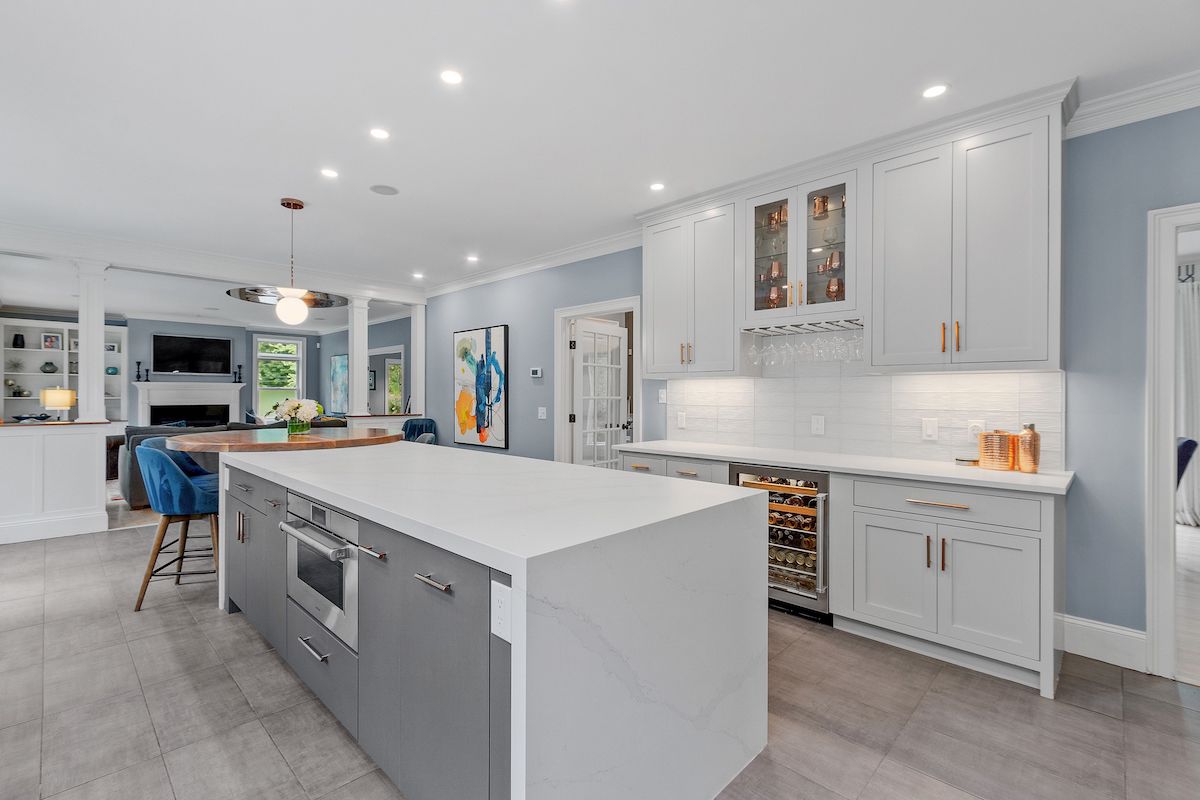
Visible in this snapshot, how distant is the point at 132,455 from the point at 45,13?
14.7 ft

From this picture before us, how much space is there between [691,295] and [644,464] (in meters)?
1.18

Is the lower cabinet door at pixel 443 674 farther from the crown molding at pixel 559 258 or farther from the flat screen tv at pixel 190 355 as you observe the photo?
the flat screen tv at pixel 190 355

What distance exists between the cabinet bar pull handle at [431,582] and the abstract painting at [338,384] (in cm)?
976

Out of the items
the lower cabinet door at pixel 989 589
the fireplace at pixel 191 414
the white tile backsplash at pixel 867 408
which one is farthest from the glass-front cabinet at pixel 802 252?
the fireplace at pixel 191 414

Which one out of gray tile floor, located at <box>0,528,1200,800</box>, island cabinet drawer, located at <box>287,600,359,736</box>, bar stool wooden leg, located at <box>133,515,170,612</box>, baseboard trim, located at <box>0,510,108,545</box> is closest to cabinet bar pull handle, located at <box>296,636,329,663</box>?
island cabinet drawer, located at <box>287,600,359,736</box>

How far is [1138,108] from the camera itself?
8.01 feet

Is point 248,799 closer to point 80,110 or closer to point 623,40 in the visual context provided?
point 623,40

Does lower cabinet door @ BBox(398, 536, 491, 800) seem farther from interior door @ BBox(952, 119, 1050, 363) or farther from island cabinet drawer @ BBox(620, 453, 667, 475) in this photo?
interior door @ BBox(952, 119, 1050, 363)

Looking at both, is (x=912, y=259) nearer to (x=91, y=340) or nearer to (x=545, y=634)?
(x=545, y=634)

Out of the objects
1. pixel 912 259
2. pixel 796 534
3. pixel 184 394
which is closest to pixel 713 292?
pixel 912 259

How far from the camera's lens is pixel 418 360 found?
22.7ft

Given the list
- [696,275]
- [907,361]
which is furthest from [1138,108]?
[696,275]

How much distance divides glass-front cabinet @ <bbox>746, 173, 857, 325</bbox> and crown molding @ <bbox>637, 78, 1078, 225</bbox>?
0.08 m

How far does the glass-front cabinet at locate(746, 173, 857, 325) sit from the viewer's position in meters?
3.04
